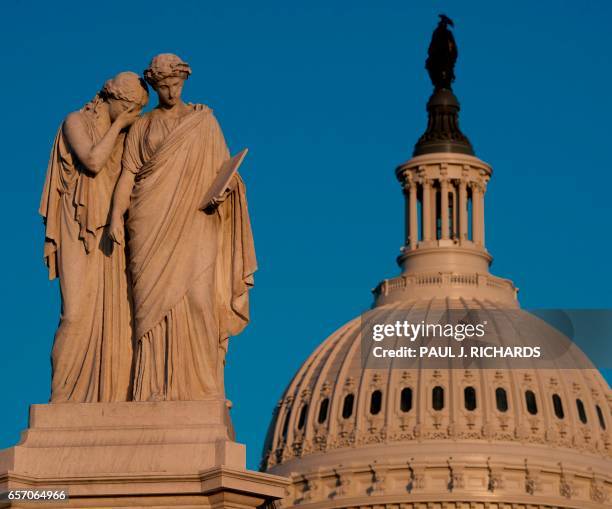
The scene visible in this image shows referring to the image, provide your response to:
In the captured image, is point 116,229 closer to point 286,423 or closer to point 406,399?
point 406,399

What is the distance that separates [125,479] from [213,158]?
329 centimetres

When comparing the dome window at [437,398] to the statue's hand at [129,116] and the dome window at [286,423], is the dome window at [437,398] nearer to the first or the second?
the dome window at [286,423]

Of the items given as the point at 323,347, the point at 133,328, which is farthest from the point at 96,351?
the point at 323,347

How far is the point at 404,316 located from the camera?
191 m

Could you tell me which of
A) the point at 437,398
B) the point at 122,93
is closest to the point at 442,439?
the point at 437,398

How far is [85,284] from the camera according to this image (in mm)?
23703

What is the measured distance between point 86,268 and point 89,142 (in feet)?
3.84

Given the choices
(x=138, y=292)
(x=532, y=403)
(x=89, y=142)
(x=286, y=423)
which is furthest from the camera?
(x=286, y=423)

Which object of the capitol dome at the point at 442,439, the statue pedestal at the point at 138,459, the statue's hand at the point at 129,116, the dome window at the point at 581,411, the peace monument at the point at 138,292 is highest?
the dome window at the point at 581,411

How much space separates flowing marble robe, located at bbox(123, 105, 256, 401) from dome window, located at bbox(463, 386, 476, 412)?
166m

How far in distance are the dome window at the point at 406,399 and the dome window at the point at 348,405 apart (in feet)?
11.9

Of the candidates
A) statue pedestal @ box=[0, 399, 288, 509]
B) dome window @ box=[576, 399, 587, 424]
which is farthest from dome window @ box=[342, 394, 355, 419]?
statue pedestal @ box=[0, 399, 288, 509]

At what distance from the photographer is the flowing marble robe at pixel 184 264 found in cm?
2319

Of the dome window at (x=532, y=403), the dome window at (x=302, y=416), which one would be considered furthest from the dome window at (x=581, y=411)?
the dome window at (x=302, y=416)
